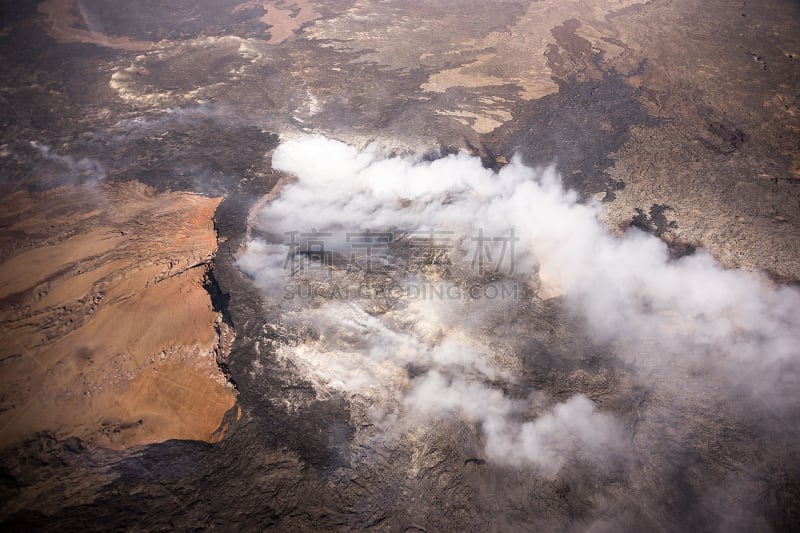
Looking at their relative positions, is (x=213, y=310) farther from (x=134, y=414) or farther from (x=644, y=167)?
(x=644, y=167)

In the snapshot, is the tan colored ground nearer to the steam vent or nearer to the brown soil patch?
the steam vent

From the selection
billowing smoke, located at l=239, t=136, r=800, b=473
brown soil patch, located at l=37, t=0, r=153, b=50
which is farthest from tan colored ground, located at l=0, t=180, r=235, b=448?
brown soil patch, located at l=37, t=0, r=153, b=50

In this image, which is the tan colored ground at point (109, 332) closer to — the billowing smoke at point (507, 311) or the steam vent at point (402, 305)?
the steam vent at point (402, 305)

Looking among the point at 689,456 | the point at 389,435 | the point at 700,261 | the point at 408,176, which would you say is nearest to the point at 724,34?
the point at 700,261

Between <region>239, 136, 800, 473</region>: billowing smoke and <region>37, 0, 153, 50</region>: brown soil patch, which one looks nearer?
<region>239, 136, 800, 473</region>: billowing smoke

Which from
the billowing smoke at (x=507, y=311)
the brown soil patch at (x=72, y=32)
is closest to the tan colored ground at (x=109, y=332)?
the billowing smoke at (x=507, y=311)
